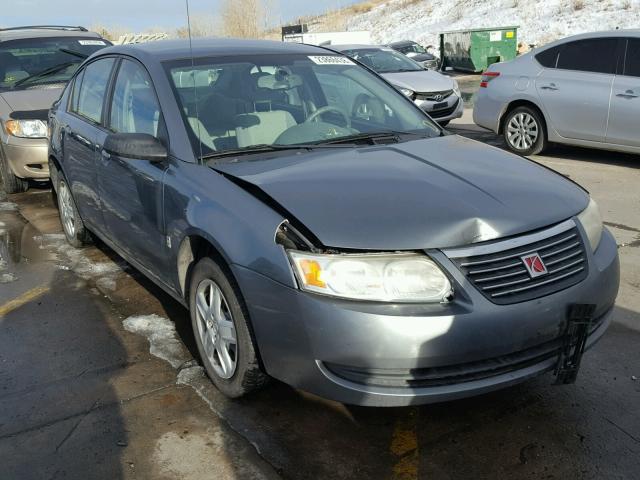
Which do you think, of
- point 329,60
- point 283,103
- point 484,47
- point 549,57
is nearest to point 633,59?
point 549,57

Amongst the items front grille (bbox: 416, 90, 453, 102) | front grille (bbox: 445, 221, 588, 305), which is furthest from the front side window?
front grille (bbox: 416, 90, 453, 102)

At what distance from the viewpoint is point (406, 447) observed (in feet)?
9.17

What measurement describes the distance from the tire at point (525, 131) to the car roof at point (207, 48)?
201 inches

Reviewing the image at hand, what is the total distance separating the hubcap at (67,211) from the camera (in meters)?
5.48

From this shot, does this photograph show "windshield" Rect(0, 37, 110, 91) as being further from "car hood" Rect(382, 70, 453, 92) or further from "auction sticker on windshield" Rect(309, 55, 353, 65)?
"auction sticker on windshield" Rect(309, 55, 353, 65)

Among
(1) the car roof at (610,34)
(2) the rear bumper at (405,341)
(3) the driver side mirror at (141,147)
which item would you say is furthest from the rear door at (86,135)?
(1) the car roof at (610,34)

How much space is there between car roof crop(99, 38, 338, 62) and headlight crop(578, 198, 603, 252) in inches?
80.8

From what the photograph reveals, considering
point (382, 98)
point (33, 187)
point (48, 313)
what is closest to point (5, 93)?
point (33, 187)

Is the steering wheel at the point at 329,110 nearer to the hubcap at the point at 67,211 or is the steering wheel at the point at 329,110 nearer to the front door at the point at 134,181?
the front door at the point at 134,181

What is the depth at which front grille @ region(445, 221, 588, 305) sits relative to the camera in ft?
8.27

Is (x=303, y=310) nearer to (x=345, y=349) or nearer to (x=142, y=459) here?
(x=345, y=349)

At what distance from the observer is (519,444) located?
2.80 meters

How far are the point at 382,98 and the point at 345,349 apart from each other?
2174 millimetres

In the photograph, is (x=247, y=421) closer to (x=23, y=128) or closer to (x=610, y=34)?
(x=23, y=128)
